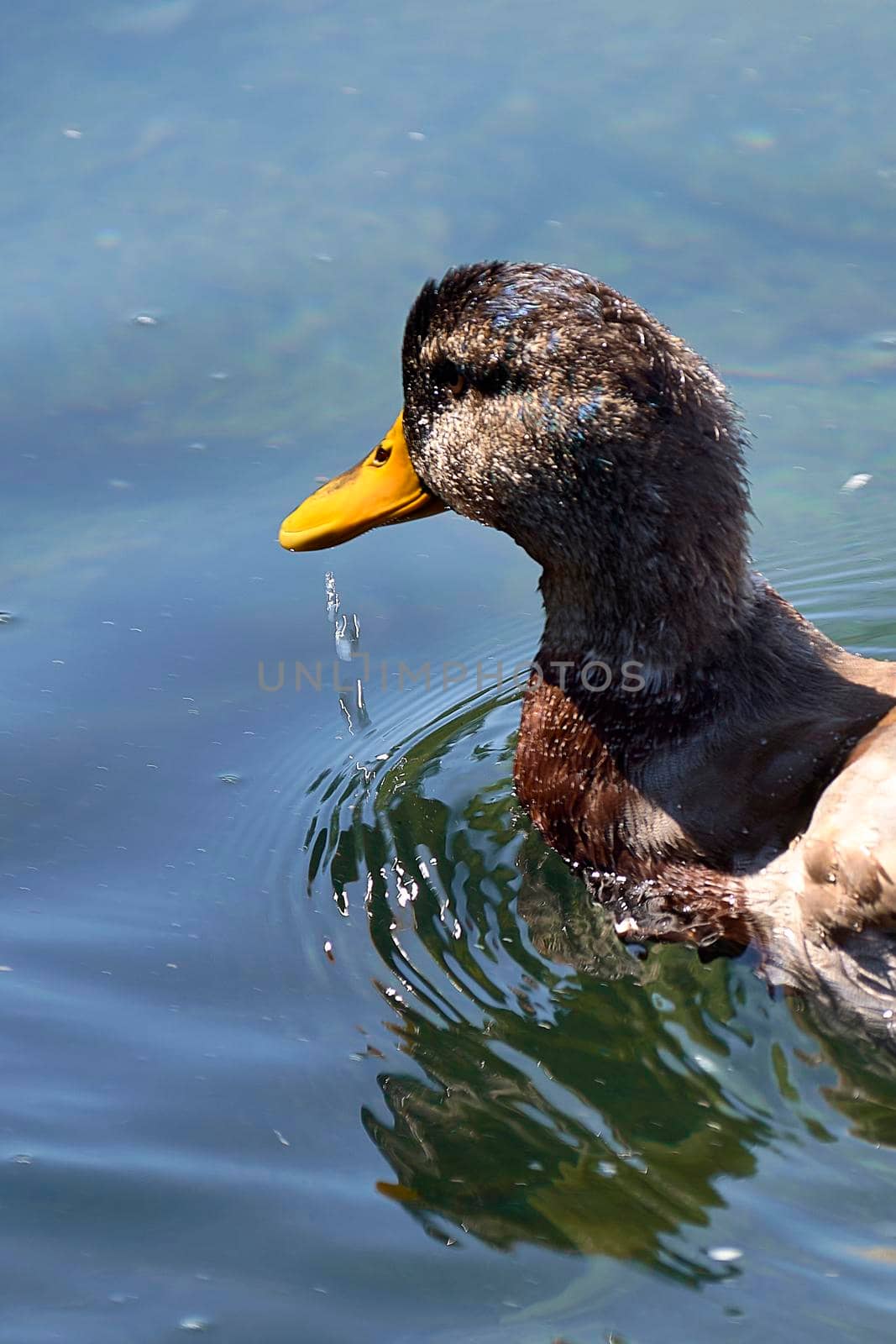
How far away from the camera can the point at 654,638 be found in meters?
3.95

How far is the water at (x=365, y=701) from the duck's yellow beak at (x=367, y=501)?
2.30ft

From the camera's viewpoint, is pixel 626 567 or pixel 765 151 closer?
pixel 626 567

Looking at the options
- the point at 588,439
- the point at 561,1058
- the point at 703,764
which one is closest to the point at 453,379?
the point at 588,439

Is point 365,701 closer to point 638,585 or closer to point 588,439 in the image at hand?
point 638,585

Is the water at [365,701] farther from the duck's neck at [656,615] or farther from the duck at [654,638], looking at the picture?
the duck's neck at [656,615]

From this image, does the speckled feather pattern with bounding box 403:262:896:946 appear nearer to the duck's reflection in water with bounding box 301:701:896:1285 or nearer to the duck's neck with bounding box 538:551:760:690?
the duck's neck with bounding box 538:551:760:690

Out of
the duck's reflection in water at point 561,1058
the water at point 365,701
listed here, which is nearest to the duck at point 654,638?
the duck's reflection in water at point 561,1058

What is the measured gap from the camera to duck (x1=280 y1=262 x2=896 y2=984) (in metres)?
3.71

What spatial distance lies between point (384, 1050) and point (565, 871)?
0.76 m

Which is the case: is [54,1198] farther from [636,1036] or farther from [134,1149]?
[636,1036]

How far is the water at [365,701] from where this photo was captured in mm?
3158

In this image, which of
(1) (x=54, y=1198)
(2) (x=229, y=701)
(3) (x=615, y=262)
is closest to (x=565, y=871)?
(2) (x=229, y=701)

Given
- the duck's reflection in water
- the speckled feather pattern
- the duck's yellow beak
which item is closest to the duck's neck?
the speckled feather pattern

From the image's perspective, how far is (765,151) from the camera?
22.2 feet
